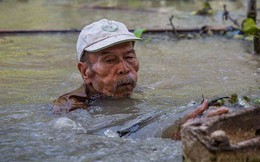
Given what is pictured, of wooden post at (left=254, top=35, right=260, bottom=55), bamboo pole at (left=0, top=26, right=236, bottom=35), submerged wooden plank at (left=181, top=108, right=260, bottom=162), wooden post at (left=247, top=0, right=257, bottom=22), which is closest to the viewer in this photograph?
submerged wooden plank at (left=181, top=108, right=260, bottom=162)

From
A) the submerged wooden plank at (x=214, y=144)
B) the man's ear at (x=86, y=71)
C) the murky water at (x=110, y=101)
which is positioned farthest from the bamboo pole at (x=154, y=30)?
the submerged wooden plank at (x=214, y=144)

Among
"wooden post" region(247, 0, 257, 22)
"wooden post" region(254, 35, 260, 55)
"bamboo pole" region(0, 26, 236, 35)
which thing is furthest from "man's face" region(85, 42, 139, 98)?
"bamboo pole" region(0, 26, 236, 35)

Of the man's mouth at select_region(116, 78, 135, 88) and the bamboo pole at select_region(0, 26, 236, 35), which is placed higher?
the man's mouth at select_region(116, 78, 135, 88)

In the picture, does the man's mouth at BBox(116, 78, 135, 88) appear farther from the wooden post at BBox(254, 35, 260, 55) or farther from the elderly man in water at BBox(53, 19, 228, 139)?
the wooden post at BBox(254, 35, 260, 55)

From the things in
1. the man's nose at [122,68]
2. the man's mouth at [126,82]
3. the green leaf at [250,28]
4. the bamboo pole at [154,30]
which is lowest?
the bamboo pole at [154,30]

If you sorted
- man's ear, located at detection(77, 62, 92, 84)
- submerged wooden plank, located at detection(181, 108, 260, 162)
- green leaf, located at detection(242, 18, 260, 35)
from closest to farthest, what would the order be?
submerged wooden plank, located at detection(181, 108, 260, 162) → man's ear, located at detection(77, 62, 92, 84) → green leaf, located at detection(242, 18, 260, 35)

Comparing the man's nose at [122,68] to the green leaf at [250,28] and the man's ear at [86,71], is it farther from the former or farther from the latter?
the green leaf at [250,28]

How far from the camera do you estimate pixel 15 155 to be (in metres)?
3.40

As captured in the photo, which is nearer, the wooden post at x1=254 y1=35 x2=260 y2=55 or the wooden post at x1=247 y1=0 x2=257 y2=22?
the wooden post at x1=254 y1=35 x2=260 y2=55

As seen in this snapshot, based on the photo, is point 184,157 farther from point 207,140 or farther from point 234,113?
point 234,113

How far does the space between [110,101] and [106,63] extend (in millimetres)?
325

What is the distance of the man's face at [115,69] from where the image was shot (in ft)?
14.9

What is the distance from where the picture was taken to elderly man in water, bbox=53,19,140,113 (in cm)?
450

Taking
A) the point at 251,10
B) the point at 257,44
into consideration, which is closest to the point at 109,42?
the point at 257,44
